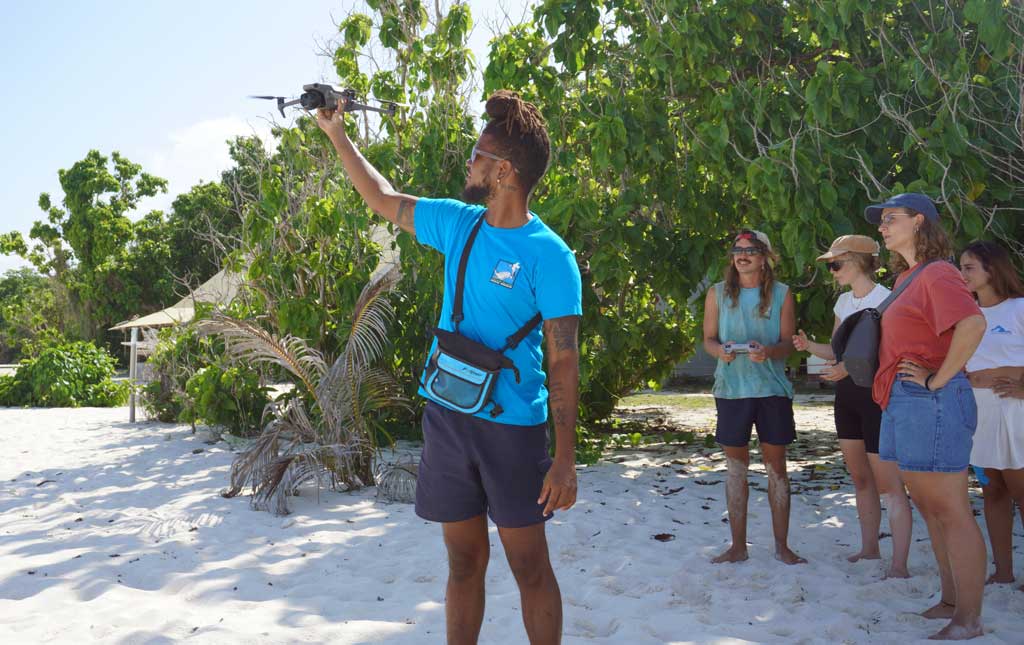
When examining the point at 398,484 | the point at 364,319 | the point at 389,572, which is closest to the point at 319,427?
the point at 398,484

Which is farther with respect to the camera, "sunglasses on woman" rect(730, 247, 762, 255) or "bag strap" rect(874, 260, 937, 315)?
"sunglasses on woman" rect(730, 247, 762, 255)

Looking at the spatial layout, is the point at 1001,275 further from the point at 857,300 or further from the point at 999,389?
the point at 857,300

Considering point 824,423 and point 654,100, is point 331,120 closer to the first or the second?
point 654,100

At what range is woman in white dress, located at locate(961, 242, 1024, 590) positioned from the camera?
13.6ft

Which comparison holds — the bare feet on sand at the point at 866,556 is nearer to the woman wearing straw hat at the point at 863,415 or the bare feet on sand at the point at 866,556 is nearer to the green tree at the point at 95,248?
the woman wearing straw hat at the point at 863,415

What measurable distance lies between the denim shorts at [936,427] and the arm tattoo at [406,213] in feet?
7.07

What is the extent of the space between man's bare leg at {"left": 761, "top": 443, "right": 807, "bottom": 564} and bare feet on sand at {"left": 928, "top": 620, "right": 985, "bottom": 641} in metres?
1.25

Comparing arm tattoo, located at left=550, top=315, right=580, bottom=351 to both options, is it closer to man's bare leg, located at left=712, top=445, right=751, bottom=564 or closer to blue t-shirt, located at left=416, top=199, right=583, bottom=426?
blue t-shirt, located at left=416, top=199, right=583, bottom=426

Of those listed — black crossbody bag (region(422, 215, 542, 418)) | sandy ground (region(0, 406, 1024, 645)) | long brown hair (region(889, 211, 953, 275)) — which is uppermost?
long brown hair (region(889, 211, 953, 275))

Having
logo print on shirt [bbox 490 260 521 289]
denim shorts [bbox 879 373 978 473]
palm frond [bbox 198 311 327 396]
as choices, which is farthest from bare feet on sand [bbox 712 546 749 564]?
palm frond [bbox 198 311 327 396]

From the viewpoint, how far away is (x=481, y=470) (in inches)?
103

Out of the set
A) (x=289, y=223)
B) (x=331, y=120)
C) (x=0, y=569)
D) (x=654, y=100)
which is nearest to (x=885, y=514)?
(x=654, y=100)

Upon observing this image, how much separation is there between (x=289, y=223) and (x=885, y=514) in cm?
638

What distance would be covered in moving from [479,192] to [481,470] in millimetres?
867
